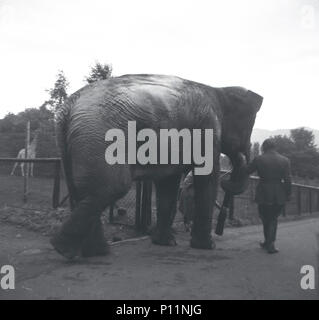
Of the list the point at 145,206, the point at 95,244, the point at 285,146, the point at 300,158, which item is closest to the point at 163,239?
the point at 145,206

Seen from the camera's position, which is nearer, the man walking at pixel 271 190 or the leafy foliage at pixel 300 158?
the man walking at pixel 271 190

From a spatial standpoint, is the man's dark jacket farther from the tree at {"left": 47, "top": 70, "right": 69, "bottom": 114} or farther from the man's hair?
the tree at {"left": 47, "top": 70, "right": 69, "bottom": 114}

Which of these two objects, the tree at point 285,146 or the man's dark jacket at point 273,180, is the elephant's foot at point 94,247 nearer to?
the man's dark jacket at point 273,180

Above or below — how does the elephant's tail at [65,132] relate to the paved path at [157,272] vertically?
above

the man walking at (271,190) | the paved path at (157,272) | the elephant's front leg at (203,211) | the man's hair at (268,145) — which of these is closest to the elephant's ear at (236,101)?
the man's hair at (268,145)

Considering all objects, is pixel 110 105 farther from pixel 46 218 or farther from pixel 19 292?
pixel 46 218

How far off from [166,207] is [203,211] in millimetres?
738

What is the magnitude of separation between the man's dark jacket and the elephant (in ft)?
2.40

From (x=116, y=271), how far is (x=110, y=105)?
1948 millimetres

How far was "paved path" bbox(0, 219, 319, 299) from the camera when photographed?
4262mm

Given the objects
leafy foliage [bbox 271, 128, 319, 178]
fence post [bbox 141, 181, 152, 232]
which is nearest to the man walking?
fence post [bbox 141, 181, 152, 232]

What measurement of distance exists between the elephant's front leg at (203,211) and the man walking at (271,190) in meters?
0.76

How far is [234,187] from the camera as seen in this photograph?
303 inches

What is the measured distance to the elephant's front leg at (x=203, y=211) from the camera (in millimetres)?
6828
